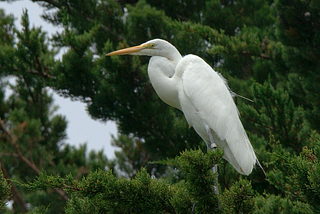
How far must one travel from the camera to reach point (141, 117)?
5496mm

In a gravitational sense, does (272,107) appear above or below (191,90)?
below

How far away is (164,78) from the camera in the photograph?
129 inches

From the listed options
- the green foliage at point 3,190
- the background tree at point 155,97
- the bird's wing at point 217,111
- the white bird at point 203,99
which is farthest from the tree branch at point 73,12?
the green foliage at point 3,190

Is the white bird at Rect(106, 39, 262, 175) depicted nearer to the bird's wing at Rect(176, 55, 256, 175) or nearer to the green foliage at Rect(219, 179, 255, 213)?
the bird's wing at Rect(176, 55, 256, 175)

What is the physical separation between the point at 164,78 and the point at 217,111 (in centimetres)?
52

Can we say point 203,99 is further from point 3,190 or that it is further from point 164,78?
point 3,190

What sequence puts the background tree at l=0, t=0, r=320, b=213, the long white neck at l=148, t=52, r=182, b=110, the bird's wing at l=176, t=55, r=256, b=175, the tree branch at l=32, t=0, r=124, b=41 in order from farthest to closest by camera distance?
the tree branch at l=32, t=0, r=124, b=41, the long white neck at l=148, t=52, r=182, b=110, the bird's wing at l=176, t=55, r=256, b=175, the background tree at l=0, t=0, r=320, b=213

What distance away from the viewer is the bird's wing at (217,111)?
3133 millimetres

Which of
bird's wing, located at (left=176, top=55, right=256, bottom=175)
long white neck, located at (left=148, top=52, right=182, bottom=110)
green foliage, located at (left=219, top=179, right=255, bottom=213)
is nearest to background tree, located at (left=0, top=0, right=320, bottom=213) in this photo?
green foliage, located at (left=219, top=179, right=255, bottom=213)

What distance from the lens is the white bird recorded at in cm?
314

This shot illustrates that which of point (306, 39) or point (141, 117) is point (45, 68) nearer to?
point (141, 117)

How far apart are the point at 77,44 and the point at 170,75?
2.23 metres

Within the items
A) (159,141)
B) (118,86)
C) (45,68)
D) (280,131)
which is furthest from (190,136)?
(45,68)

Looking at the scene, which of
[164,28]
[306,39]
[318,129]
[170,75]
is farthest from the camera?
[164,28]
